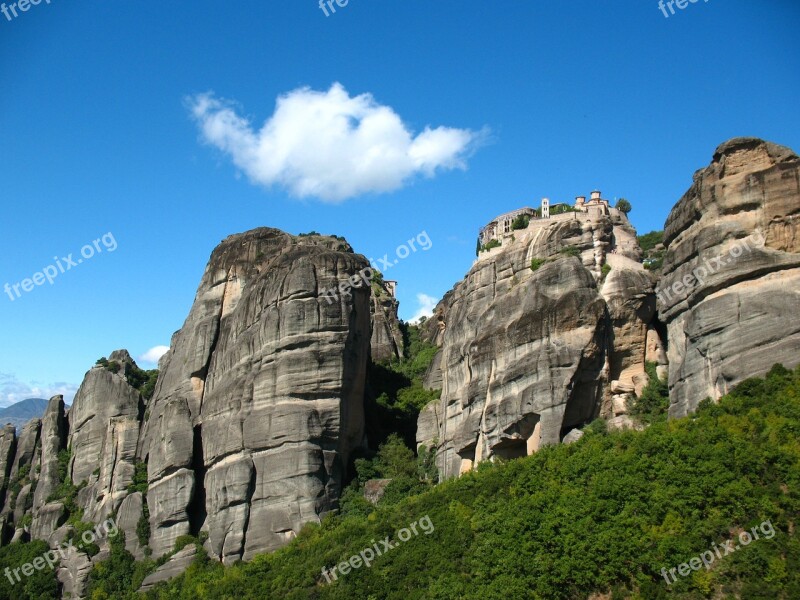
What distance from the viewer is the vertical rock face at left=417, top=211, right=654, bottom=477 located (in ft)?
157

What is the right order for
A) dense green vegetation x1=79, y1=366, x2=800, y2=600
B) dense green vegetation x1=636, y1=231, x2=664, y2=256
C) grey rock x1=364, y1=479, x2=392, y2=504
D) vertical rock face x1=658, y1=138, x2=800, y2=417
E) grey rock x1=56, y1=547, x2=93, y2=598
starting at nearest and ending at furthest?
1. dense green vegetation x1=79, y1=366, x2=800, y2=600
2. vertical rock face x1=658, y1=138, x2=800, y2=417
3. grey rock x1=364, y1=479, x2=392, y2=504
4. grey rock x1=56, y1=547, x2=93, y2=598
5. dense green vegetation x1=636, y1=231, x2=664, y2=256

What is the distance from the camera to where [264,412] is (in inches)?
2098

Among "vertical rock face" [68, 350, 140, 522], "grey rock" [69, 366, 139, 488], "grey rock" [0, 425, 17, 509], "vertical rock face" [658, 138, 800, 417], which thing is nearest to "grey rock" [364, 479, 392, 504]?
"vertical rock face" [68, 350, 140, 522]

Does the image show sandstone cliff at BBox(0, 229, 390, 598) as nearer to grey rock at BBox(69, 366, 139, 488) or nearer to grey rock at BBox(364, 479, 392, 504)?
grey rock at BBox(69, 366, 139, 488)

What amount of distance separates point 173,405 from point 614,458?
2732 centimetres

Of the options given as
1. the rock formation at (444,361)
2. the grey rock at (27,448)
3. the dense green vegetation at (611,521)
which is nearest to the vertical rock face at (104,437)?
the rock formation at (444,361)

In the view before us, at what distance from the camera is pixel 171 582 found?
52.2 m

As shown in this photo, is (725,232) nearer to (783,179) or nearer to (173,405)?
(783,179)

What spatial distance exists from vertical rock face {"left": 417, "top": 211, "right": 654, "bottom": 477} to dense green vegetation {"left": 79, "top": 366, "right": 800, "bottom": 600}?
89.2 inches

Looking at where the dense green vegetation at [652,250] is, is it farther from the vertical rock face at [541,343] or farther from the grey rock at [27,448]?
the grey rock at [27,448]

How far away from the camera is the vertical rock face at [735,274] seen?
4044cm

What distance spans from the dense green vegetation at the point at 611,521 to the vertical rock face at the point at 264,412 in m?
4.68

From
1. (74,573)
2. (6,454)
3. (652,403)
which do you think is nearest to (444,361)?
(652,403)

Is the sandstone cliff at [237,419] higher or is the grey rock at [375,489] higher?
the sandstone cliff at [237,419]
